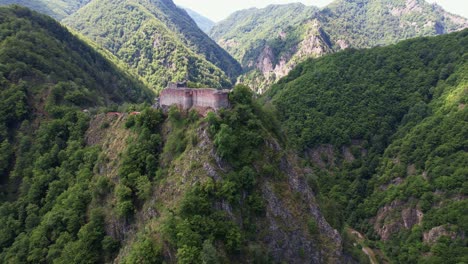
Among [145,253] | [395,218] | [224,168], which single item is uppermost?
[224,168]

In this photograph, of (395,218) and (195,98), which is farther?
(395,218)

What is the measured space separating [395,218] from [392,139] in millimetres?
33865

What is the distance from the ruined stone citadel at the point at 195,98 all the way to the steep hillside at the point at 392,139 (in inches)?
1143

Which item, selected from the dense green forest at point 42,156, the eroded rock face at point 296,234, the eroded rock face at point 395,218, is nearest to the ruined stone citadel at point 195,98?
the eroded rock face at point 296,234

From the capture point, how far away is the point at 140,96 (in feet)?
525

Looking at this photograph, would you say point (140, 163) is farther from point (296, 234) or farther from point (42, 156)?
point (42, 156)

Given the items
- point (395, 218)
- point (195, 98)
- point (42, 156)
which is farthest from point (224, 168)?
point (395, 218)

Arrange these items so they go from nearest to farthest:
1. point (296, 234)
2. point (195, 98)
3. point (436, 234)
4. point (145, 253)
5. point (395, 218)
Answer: point (145, 253) < point (296, 234) < point (195, 98) < point (436, 234) < point (395, 218)

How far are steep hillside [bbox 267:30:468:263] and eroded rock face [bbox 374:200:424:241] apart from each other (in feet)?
0.84

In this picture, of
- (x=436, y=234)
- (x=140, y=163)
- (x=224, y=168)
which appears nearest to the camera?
(x=224, y=168)

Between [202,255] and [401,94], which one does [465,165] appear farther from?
[202,255]

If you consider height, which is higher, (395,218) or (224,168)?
(224,168)

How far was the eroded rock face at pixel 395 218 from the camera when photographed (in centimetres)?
9538

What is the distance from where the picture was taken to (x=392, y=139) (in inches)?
4840
